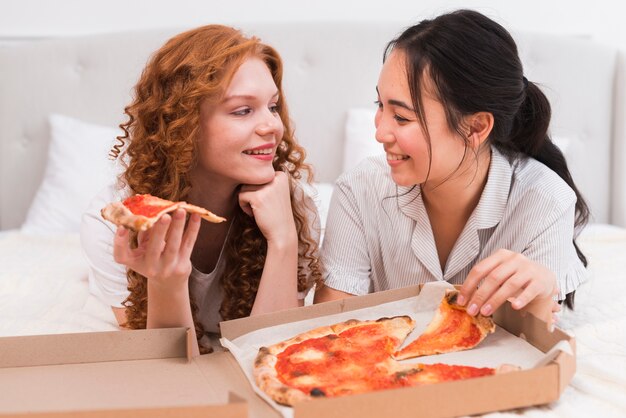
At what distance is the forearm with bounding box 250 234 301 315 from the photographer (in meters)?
1.57

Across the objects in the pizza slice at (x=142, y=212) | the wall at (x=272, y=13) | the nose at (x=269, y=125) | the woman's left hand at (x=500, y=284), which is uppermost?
the wall at (x=272, y=13)

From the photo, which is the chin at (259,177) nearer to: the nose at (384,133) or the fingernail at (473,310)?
the nose at (384,133)

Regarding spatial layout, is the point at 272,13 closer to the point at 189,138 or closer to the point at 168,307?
the point at 189,138

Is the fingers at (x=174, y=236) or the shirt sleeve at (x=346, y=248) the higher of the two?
the fingers at (x=174, y=236)

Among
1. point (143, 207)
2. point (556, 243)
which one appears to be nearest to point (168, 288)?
point (143, 207)

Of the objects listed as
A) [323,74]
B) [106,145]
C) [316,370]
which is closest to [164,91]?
[316,370]

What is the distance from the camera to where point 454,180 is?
160cm

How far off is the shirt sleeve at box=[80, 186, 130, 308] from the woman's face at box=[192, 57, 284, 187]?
0.28m

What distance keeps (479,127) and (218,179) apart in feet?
1.78

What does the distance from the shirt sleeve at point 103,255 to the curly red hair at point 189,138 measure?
0.14 ft

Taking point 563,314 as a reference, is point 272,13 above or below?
above

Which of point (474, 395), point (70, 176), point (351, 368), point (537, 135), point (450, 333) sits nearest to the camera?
point (474, 395)

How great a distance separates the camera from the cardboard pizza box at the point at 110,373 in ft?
3.41

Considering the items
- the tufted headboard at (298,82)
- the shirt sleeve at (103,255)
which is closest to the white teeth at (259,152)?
the shirt sleeve at (103,255)
